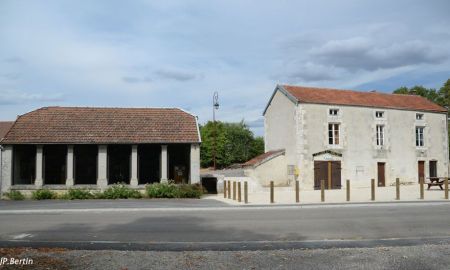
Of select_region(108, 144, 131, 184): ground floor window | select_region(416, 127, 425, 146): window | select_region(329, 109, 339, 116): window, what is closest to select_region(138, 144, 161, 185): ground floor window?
select_region(108, 144, 131, 184): ground floor window

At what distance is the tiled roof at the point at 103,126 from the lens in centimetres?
2430

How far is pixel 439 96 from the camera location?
52125 mm

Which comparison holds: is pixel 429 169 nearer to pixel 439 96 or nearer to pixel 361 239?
pixel 439 96

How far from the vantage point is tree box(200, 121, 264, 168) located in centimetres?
6175

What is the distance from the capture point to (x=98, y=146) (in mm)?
24359

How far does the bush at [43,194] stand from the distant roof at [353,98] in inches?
679

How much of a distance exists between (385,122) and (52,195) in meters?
24.6

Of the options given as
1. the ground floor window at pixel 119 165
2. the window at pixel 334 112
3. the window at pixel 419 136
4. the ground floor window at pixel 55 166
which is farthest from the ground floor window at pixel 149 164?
the window at pixel 419 136

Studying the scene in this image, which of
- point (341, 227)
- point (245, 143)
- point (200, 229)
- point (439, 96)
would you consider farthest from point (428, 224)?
point (245, 143)

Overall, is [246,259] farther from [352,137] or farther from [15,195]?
[352,137]

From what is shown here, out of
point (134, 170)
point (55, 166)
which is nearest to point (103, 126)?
point (134, 170)

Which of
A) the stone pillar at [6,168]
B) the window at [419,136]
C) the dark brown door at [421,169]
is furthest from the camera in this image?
the window at [419,136]

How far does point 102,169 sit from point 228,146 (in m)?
39.2

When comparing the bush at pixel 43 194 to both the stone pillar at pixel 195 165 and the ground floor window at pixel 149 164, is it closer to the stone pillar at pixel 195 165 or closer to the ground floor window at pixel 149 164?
the stone pillar at pixel 195 165
